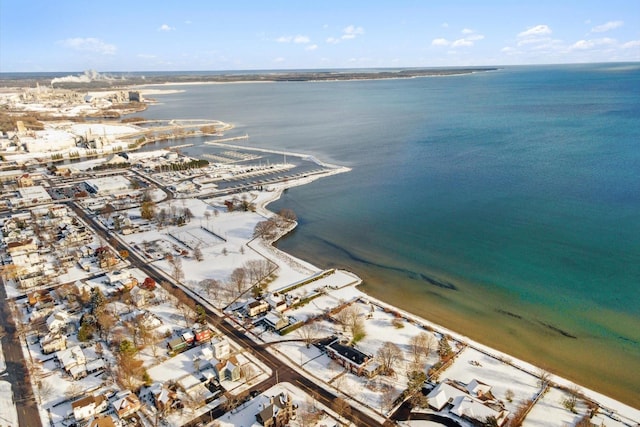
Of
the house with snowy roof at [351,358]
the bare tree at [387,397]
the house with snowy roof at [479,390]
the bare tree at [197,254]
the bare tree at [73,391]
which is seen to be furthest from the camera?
Result: the bare tree at [197,254]

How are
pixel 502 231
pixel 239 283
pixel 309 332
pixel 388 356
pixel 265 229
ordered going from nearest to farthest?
pixel 388 356 → pixel 309 332 → pixel 239 283 → pixel 502 231 → pixel 265 229

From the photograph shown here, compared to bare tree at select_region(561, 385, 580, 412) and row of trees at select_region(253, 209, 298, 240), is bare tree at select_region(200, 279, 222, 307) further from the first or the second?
bare tree at select_region(561, 385, 580, 412)

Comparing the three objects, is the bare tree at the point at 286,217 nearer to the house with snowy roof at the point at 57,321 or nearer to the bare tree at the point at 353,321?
the bare tree at the point at 353,321

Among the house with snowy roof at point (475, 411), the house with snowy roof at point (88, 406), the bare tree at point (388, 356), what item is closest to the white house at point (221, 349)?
the house with snowy roof at point (88, 406)

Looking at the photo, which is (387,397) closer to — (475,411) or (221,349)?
(475,411)

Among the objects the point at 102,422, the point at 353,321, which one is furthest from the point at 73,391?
the point at 353,321

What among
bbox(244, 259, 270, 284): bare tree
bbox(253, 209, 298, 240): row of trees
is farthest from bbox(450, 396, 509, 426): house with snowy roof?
bbox(253, 209, 298, 240): row of trees
